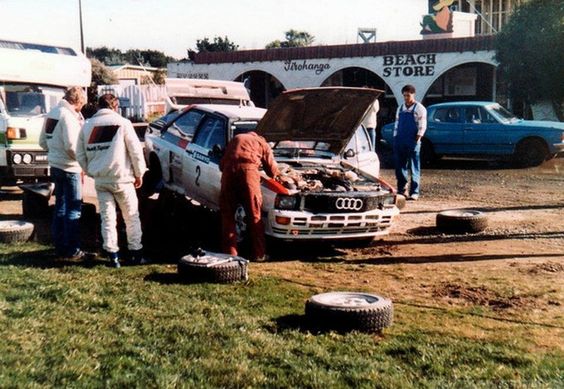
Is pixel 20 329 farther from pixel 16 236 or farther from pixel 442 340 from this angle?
pixel 16 236

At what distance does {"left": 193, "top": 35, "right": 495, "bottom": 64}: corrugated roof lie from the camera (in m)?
25.2

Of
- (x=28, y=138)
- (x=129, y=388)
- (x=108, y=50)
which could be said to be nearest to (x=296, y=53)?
(x=28, y=138)

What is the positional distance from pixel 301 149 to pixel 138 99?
24206mm

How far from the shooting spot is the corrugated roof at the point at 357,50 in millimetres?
25172

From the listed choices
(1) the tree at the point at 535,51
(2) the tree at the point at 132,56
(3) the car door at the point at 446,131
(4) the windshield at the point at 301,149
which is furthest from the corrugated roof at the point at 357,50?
(2) the tree at the point at 132,56

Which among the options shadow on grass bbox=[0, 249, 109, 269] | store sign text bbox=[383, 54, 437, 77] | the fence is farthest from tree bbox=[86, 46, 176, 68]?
shadow on grass bbox=[0, 249, 109, 269]

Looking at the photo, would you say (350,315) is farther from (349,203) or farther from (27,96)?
(27,96)

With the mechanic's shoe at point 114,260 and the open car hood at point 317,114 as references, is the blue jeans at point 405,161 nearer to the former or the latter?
the open car hood at point 317,114

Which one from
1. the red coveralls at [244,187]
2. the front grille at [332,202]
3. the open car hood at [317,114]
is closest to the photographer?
the red coveralls at [244,187]

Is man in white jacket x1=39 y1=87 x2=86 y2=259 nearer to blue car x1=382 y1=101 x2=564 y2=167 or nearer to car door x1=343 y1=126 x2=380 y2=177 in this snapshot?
car door x1=343 y1=126 x2=380 y2=177

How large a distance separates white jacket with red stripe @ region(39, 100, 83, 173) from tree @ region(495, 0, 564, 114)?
1630 centimetres

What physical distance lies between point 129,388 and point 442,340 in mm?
2154

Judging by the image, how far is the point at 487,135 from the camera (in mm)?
16875

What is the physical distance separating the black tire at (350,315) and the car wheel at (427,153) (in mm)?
12809
